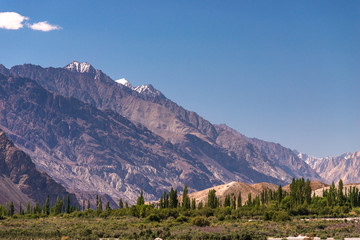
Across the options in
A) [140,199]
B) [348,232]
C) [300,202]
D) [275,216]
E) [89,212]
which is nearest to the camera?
[348,232]

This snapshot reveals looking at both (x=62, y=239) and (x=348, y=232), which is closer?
(x=62, y=239)

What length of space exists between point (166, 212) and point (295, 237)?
53.1 m

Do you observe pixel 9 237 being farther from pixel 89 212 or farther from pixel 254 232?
pixel 89 212

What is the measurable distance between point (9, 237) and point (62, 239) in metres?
9.08

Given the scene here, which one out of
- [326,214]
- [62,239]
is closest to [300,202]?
[326,214]

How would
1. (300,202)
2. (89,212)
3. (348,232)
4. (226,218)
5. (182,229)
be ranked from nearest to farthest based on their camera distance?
1. (348,232)
2. (182,229)
3. (226,218)
4. (89,212)
5. (300,202)

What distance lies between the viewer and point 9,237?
75000mm

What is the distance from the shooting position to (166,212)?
403ft

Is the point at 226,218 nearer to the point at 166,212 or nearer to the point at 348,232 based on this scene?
the point at 166,212

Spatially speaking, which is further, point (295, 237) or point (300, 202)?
point (300, 202)

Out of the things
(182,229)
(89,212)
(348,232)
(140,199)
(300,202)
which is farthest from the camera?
A: (140,199)

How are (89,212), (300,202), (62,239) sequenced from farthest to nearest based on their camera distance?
1. (300,202)
2. (89,212)
3. (62,239)

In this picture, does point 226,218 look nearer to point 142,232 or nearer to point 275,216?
point 275,216

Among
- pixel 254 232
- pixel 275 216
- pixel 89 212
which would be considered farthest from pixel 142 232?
pixel 89 212
